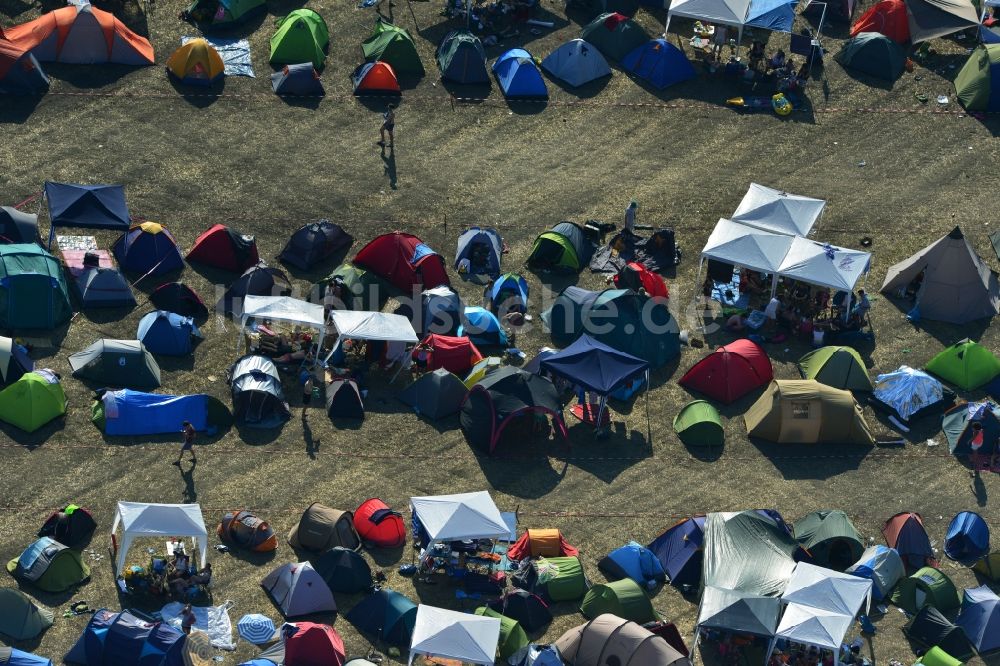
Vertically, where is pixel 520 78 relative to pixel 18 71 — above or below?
below

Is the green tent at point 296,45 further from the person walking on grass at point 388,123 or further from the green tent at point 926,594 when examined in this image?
the green tent at point 926,594

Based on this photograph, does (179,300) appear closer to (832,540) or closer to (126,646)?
(126,646)

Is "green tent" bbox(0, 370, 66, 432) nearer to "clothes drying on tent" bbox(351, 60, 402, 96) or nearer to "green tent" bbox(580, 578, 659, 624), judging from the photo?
"green tent" bbox(580, 578, 659, 624)

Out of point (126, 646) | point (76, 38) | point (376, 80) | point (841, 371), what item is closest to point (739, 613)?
point (841, 371)

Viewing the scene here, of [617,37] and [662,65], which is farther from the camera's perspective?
[617,37]

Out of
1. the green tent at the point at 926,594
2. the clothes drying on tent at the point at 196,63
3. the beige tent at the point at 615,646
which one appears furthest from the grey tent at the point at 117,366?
the green tent at the point at 926,594

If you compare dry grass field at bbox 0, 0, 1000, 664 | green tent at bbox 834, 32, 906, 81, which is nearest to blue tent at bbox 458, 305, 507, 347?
dry grass field at bbox 0, 0, 1000, 664

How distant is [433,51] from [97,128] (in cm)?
1329

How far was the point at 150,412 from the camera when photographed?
5466cm

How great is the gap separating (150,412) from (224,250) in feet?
27.2

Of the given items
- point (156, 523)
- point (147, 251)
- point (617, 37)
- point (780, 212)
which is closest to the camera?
point (156, 523)

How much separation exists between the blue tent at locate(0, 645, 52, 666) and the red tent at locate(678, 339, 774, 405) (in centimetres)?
2240

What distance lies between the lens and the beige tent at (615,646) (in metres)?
47.7

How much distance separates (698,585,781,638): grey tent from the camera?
160ft
